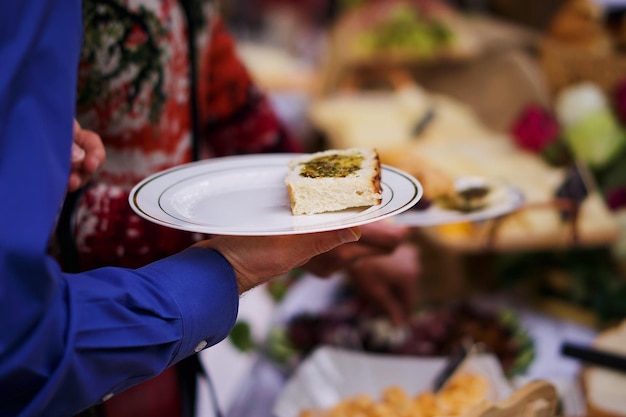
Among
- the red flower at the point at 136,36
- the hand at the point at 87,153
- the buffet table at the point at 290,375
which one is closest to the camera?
the hand at the point at 87,153

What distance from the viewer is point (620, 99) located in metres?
2.02

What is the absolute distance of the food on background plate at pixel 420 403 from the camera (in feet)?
3.80

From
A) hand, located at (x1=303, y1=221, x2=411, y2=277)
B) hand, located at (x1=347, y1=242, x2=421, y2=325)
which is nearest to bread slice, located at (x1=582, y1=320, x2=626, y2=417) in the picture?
hand, located at (x1=347, y1=242, x2=421, y2=325)

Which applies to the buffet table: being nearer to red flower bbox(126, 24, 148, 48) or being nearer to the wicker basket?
red flower bbox(126, 24, 148, 48)

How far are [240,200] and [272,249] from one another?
0.31ft

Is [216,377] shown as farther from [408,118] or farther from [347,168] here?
[408,118]

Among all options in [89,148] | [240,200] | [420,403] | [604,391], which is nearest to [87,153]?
[89,148]

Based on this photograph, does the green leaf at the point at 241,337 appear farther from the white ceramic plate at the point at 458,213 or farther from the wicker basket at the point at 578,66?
the wicker basket at the point at 578,66

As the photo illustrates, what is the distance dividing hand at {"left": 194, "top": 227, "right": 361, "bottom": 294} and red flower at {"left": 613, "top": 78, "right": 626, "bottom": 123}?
1.54 m

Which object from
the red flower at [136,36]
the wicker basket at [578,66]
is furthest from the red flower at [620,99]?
the red flower at [136,36]

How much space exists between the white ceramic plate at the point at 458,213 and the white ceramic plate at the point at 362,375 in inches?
12.8

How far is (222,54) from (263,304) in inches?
25.8

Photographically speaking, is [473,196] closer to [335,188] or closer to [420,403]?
[420,403]

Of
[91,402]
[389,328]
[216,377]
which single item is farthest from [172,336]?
[389,328]
